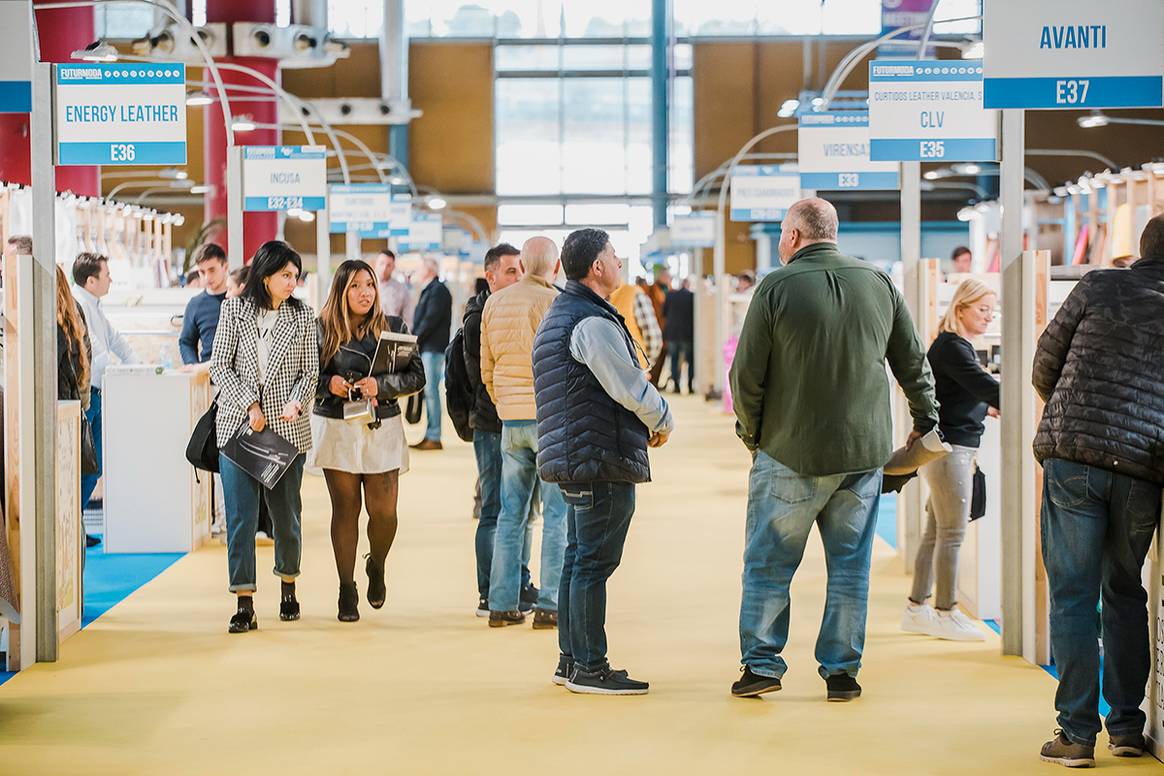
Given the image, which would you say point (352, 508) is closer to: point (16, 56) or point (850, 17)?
point (16, 56)

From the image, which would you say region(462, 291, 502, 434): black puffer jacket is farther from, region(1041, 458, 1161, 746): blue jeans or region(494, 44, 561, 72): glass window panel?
A: region(494, 44, 561, 72): glass window panel

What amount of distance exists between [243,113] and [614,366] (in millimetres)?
20790

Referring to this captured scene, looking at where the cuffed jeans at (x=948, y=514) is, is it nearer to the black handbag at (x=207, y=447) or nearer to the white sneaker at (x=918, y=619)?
the white sneaker at (x=918, y=619)

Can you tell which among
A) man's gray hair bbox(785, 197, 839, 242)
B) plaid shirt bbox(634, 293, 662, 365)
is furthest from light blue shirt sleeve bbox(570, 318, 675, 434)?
plaid shirt bbox(634, 293, 662, 365)

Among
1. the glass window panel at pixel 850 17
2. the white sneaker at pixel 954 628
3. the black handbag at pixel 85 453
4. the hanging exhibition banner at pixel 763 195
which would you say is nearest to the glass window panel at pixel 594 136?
the glass window panel at pixel 850 17

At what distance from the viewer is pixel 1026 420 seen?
6441 mm

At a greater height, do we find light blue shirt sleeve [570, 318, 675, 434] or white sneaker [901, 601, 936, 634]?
light blue shirt sleeve [570, 318, 675, 434]

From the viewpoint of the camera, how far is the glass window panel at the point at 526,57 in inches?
1601

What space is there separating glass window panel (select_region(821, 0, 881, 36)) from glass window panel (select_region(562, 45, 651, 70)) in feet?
14.2

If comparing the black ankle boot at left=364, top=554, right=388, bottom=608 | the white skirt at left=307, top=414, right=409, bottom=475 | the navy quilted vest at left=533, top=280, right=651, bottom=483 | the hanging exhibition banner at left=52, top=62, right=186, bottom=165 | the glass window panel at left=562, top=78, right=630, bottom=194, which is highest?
the glass window panel at left=562, top=78, right=630, bottom=194

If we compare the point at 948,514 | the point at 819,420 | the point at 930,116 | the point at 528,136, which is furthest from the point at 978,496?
the point at 528,136

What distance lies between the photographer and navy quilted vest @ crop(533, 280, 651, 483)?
576 centimetres

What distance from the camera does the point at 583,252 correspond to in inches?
233

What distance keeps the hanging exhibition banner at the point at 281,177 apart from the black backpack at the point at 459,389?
570 centimetres
